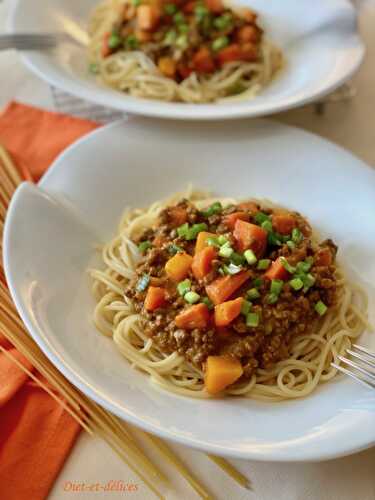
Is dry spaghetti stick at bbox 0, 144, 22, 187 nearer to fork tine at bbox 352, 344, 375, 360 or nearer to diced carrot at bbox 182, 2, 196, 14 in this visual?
diced carrot at bbox 182, 2, 196, 14

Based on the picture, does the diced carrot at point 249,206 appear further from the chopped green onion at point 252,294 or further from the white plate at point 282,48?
the white plate at point 282,48

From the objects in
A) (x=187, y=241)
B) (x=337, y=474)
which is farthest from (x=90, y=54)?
(x=337, y=474)

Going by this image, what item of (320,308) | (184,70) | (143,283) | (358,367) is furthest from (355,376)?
(184,70)

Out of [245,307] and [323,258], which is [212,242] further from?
[323,258]

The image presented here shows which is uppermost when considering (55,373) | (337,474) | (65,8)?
(65,8)

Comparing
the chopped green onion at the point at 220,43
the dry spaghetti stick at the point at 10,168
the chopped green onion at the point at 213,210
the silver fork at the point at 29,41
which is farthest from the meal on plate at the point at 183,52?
the chopped green onion at the point at 213,210

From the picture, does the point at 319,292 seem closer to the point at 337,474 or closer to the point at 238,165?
the point at 337,474

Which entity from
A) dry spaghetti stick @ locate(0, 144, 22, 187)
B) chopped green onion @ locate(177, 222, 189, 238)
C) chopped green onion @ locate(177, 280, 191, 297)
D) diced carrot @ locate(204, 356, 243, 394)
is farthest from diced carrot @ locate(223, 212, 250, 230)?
dry spaghetti stick @ locate(0, 144, 22, 187)
